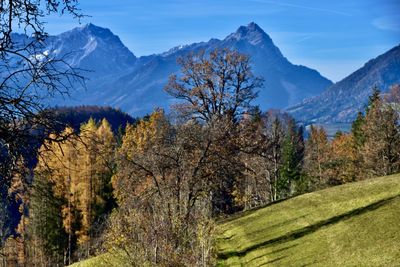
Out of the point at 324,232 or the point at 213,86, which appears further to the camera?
the point at 213,86

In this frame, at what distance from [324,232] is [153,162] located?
847cm

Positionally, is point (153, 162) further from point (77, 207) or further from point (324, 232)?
point (77, 207)

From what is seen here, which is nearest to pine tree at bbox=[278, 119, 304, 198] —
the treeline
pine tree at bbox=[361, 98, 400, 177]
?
the treeline

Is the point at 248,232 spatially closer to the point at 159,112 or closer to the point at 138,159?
the point at 138,159

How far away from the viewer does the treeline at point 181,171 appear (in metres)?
18.2

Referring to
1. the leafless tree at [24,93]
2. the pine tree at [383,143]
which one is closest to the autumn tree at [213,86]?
the pine tree at [383,143]

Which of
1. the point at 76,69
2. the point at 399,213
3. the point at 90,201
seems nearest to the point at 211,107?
the point at 399,213

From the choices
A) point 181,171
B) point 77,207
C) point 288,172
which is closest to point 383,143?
point 288,172

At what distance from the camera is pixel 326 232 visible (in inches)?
853

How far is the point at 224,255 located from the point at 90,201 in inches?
1228

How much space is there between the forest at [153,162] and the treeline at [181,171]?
0.08 metres

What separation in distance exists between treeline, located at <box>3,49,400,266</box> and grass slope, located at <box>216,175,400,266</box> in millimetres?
2592

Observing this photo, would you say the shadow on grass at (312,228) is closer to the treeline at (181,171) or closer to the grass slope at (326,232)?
the grass slope at (326,232)

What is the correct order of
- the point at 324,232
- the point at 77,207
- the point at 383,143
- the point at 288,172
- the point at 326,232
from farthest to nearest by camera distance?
the point at 288,172 → the point at 77,207 → the point at 383,143 → the point at 324,232 → the point at 326,232
